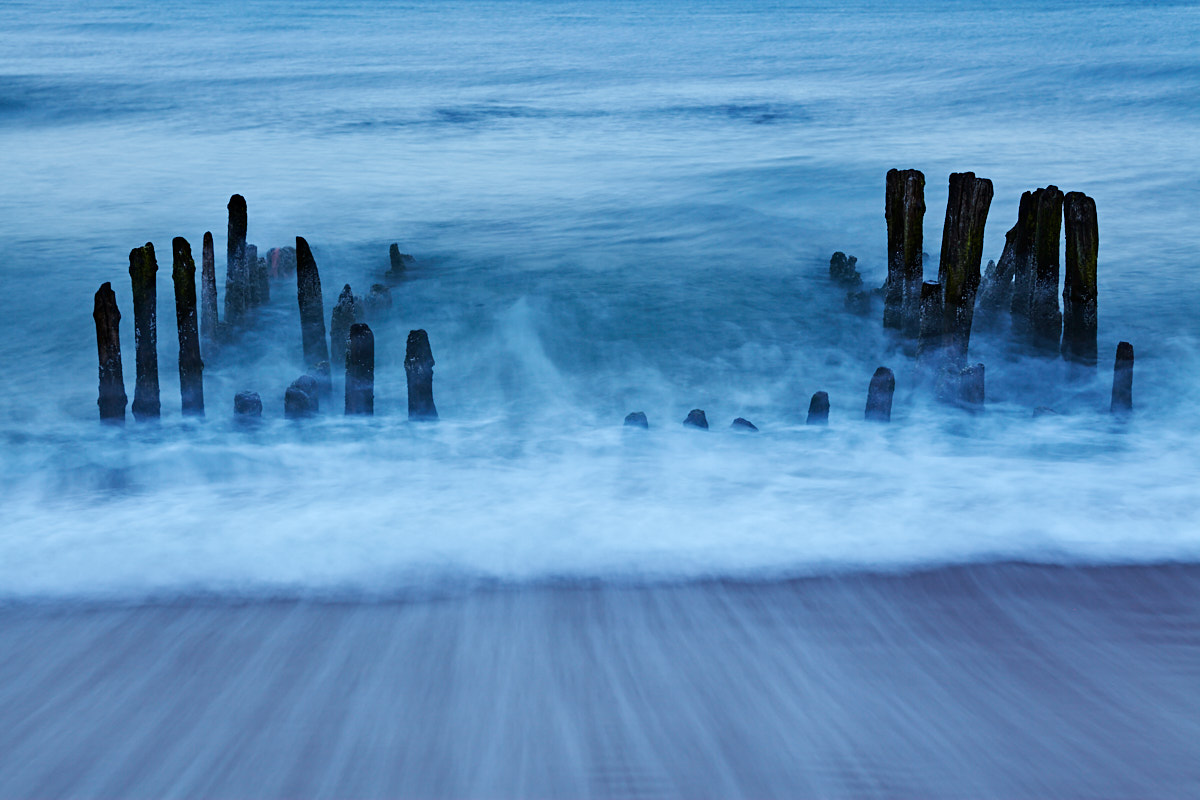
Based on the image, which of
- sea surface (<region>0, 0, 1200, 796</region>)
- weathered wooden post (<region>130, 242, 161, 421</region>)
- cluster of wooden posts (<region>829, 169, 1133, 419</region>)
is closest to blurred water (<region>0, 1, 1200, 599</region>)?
sea surface (<region>0, 0, 1200, 796</region>)

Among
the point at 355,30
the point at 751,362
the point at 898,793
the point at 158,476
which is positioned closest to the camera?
the point at 898,793

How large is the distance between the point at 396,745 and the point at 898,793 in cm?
155

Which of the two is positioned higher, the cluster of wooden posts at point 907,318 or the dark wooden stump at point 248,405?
the cluster of wooden posts at point 907,318

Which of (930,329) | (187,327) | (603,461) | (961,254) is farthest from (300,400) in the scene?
(961,254)

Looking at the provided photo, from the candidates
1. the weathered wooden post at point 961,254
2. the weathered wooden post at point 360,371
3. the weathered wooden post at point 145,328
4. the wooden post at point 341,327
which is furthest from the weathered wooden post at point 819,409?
the weathered wooden post at point 145,328

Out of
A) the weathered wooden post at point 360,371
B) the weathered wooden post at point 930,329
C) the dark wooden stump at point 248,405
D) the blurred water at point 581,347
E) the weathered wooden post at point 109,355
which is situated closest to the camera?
the blurred water at point 581,347

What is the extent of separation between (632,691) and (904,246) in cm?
487

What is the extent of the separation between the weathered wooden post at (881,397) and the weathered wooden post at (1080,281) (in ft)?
4.85

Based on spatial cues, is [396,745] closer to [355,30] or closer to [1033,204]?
[1033,204]

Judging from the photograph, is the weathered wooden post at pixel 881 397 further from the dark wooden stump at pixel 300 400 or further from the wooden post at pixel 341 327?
the wooden post at pixel 341 327

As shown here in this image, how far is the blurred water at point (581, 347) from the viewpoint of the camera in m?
4.84

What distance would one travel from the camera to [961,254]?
652 cm

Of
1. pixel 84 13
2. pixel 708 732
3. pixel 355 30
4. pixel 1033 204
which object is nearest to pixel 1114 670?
pixel 708 732

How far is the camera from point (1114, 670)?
3721mm
